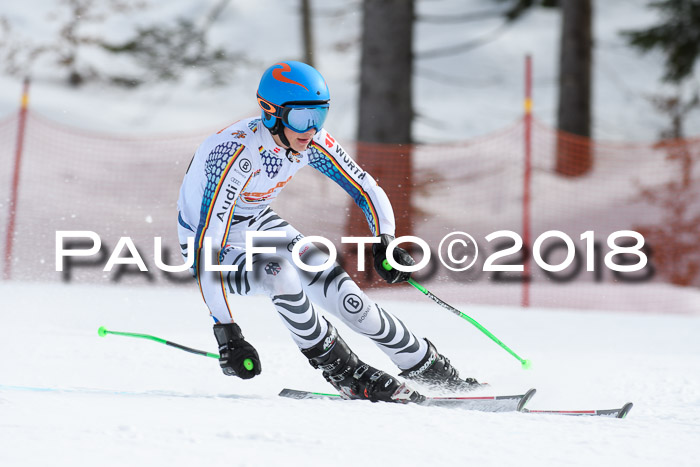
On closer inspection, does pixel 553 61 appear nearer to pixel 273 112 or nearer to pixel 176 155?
pixel 176 155

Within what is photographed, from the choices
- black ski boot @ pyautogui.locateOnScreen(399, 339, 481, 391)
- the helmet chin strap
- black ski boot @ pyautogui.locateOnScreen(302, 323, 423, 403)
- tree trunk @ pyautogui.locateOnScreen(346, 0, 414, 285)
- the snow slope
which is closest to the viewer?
the snow slope

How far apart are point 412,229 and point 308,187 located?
5.55ft

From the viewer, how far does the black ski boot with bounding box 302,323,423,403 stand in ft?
12.7

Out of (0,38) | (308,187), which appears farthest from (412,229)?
(0,38)

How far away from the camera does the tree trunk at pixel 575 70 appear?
14867 mm

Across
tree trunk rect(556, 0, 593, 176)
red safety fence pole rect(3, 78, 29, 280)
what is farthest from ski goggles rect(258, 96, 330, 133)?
tree trunk rect(556, 0, 593, 176)

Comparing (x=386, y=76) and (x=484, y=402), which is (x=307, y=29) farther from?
(x=484, y=402)

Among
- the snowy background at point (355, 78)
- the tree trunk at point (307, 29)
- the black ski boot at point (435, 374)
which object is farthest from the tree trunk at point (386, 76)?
the snowy background at point (355, 78)

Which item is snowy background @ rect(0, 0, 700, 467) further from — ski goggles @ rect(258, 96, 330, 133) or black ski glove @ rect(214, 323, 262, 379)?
ski goggles @ rect(258, 96, 330, 133)

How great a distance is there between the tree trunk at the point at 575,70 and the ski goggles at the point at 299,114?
11610 millimetres

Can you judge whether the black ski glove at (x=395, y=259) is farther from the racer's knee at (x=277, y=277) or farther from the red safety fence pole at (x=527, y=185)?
the red safety fence pole at (x=527, y=185)

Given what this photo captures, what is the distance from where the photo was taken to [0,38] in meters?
24.2

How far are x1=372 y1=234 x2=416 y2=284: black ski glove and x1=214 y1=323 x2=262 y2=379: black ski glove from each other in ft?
2.71

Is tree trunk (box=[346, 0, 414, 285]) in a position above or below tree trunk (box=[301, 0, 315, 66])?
below
